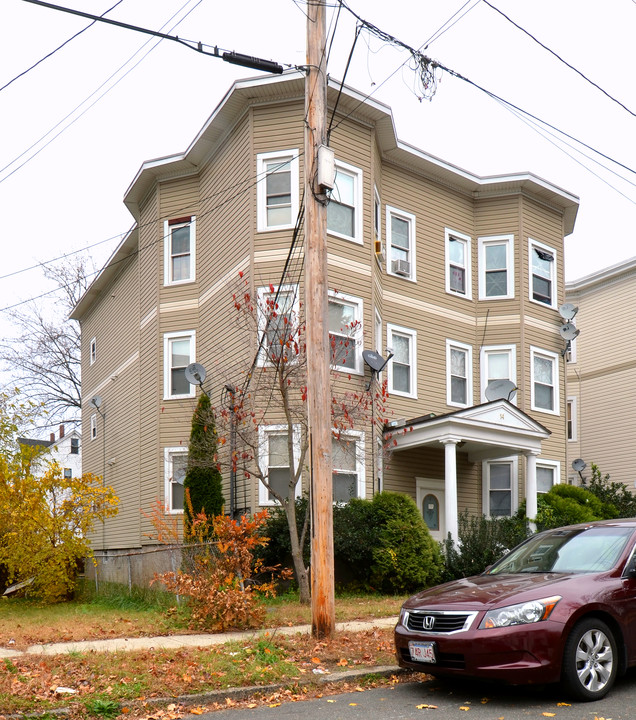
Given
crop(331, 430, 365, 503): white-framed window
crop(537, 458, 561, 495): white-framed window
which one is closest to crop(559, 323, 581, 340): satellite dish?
crop(537, 458, 561, 495): white-framed window

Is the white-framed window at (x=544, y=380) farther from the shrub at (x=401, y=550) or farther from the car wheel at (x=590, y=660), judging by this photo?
the car wheel at (x=590, y=660)

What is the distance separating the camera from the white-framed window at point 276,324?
1416cm

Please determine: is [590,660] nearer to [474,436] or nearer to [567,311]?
[474,436]

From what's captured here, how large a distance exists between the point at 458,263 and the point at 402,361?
377cm

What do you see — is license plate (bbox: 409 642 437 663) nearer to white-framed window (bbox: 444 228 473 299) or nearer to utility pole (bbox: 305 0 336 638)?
utility pole (bbox: 305 0 336 638)

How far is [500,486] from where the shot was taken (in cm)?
2122

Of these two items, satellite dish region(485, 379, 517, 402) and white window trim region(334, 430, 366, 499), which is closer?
white window trim region(334, 430, 366, 499)

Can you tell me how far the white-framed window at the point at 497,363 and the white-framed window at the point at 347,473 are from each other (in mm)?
6120

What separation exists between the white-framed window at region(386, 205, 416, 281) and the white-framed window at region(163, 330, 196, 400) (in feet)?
16.9

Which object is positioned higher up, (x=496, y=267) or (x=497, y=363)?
(x=496, y=267)

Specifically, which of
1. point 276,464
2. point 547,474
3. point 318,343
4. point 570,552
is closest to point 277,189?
point 276,464

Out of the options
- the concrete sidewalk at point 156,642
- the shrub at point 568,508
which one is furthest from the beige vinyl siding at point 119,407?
the concrete sidewalk at point 156,642

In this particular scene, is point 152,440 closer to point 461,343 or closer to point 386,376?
point 386,376

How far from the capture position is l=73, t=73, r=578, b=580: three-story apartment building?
1748cm
